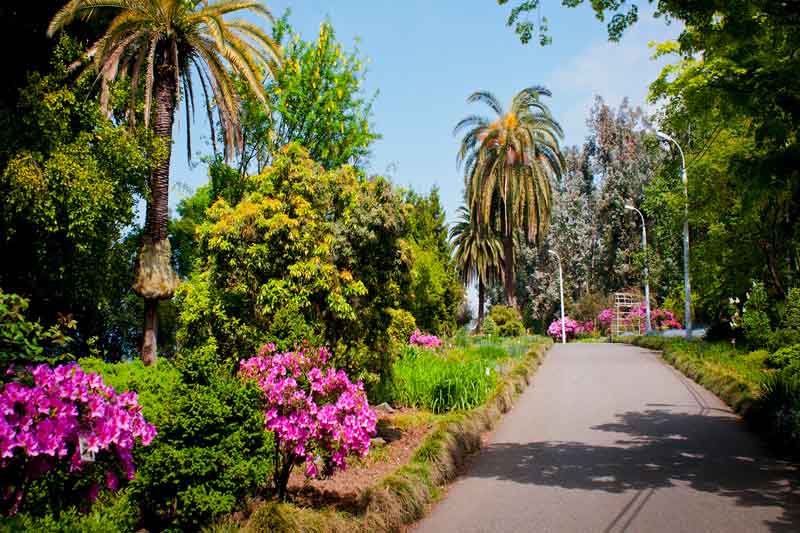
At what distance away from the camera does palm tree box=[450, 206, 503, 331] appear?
163 feet

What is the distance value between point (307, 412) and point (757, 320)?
1733 centimetres

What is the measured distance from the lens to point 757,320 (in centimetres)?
1977

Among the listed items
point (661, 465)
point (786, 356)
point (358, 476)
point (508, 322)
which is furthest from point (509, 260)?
point (358, 476)

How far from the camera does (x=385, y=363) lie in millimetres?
11180

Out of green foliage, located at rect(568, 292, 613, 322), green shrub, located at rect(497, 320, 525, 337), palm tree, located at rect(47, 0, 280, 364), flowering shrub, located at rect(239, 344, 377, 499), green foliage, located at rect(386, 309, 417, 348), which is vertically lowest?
flowering shrub, located at rect(239, 344, 377, 499)

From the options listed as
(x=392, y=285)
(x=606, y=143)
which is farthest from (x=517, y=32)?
(x=606, y=143)

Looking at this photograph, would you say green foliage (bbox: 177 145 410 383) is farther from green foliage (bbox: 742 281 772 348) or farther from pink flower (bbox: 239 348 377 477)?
green foliage (bbox: 742 281 772 348)

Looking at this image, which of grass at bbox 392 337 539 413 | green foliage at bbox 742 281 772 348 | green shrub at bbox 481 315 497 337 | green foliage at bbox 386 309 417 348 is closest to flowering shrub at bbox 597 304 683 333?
green shrub at bbox 481 315 497 337

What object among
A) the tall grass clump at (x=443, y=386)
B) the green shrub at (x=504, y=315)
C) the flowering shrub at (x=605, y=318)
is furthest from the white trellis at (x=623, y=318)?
the tall grass clump at (x=443, y=386)

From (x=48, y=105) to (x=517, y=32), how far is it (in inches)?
457

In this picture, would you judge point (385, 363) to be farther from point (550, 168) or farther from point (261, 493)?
point (550, 168)

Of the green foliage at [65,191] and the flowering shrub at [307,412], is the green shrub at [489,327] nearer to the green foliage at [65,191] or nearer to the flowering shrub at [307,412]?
the green foliage at [65,191]

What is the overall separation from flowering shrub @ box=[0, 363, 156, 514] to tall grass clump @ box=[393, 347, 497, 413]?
9.00 m

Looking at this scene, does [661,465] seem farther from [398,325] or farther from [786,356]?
[786,356]
